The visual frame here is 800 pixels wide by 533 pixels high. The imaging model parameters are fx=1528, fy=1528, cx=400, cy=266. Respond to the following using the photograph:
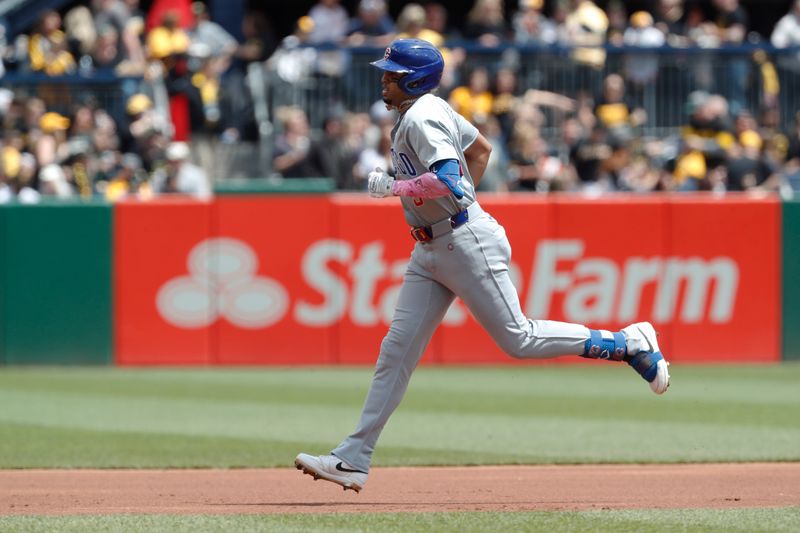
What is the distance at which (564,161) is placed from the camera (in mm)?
17547

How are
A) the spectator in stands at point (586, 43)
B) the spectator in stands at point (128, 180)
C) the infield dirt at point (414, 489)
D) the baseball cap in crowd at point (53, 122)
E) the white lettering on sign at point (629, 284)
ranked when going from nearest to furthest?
the infield dirt at point (414, 489), the white lettering on sign at point (629, 284), the spectator in stands at point (128, 180), the baseball cap in crowd at point (53, 122), the spectator in stands at point (586, 43)

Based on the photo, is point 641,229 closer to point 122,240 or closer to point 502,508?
point 122,240

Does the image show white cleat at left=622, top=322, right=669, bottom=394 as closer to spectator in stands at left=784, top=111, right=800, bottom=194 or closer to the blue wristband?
the blue wristband

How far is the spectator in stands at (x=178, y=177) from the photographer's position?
16.3m

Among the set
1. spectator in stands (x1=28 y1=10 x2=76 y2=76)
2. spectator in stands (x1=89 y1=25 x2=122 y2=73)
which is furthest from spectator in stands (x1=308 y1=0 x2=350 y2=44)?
spectator in stands (x1=28 y1=10 x2=76 y2=76)

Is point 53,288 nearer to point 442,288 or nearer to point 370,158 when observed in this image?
point 370,158

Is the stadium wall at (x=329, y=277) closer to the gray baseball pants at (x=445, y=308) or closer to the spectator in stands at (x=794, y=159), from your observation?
the spectator in stands at (x=794, y=159)

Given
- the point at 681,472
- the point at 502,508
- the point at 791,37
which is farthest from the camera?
the point at 791,37

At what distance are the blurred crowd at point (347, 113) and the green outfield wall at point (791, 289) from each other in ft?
4.22

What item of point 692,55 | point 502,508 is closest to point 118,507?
point 502,508

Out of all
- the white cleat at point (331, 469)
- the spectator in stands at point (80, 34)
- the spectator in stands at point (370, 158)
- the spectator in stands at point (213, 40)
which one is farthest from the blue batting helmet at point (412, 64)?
the spectator in stands at point (80, 34)

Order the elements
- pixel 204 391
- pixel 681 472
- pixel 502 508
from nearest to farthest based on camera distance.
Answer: pixel 502 508 → pixel 681 472 → pixel 204 391

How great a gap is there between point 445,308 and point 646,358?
0.94 meters

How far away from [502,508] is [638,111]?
38.7 feet
